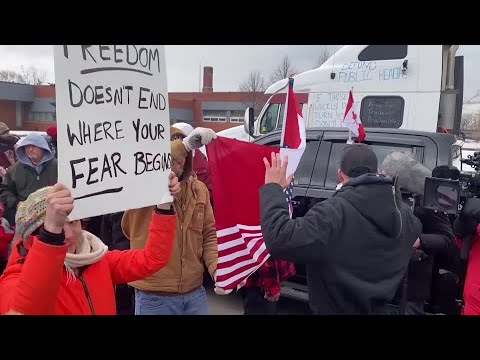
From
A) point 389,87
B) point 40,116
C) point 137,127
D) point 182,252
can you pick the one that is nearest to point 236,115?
point 40,116

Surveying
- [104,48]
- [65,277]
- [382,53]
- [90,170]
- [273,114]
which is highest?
[382,53]

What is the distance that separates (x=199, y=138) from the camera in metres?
2.79

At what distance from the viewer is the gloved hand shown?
109 inches

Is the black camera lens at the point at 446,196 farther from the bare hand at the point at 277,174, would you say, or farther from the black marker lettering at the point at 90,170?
the black marker lettering at the point at 90,170

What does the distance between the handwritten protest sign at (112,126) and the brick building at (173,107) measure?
32.1m

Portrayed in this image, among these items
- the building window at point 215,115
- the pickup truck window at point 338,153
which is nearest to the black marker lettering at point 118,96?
the pickup truck window at point 338,153

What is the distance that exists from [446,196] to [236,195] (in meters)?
1.32

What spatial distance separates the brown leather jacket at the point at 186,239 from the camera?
289 centimetres

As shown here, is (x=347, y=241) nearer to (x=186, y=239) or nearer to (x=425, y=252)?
(x=186, y=239)

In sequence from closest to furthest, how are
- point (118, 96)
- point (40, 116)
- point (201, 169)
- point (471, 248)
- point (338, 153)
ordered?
point (118, 96), point (471, 248), point (201, 169), point (338, 153), point (40, 116)

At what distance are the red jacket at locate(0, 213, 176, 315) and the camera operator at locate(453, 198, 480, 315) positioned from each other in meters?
1.83

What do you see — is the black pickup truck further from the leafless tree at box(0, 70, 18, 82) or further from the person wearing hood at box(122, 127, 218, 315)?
the leafless tree at box(0, 70, 18, 82)

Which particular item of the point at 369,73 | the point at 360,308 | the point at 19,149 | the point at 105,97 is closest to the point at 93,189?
the point at 105,97

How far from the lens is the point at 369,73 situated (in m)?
8.33
